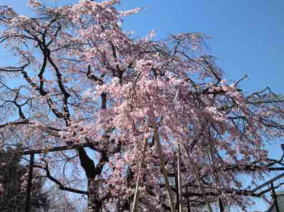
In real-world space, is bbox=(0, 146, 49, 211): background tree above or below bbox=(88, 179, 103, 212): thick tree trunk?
above

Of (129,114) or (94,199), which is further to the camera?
(94,199)

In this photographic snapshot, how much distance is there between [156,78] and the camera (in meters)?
4.14

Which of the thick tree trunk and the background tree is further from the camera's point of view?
the background tree

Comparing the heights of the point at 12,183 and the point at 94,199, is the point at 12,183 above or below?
above

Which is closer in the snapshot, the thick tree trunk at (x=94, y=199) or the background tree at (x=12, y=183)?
the thick tree trunk at (x=94, y=199)

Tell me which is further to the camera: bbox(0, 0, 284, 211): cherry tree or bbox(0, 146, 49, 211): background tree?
bbox(0, 146, 49, 211): background tree

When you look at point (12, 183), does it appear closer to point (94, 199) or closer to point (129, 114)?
point (94, 199)

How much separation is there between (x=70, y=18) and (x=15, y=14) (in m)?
1.42

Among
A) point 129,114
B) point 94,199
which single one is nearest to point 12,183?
point 94,199

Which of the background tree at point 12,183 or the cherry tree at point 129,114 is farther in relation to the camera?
the background tree at point 12,183

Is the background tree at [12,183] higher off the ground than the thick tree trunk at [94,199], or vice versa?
the background tree at [12,183]

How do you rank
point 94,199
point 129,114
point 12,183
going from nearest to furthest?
1. point 129,114
2. point 94,199
3. point 12,183

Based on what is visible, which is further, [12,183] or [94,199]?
[12,183]

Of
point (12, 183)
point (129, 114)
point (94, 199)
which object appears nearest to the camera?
point (129, 114)
